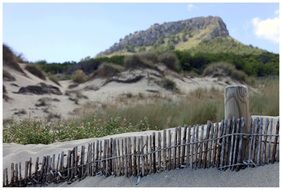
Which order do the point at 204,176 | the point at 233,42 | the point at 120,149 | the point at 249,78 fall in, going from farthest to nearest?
the point at 233,42 → the point at 249,78 → the point at 120,149 → the point at 204,176

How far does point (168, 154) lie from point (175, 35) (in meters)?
47.9

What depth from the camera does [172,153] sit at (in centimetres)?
466

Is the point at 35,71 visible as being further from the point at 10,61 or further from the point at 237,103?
the point at 237,103

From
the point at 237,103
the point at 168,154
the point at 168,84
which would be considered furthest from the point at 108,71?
the point at 237,103

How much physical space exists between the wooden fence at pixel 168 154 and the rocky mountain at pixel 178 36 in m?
39.7

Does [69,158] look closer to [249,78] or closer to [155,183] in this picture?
[155,183]

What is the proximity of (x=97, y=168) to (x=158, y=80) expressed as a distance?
16.0m

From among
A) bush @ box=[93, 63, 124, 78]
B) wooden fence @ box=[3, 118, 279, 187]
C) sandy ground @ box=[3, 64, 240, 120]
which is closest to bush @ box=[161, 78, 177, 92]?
sandy ground @ box=[3, 64, 240, 120]

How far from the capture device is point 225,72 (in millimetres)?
23547

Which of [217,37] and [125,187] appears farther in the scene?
[217,37]

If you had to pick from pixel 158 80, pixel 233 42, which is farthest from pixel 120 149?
pixel 233 42

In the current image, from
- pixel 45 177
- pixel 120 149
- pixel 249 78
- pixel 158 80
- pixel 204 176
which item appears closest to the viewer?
pixel 204 176

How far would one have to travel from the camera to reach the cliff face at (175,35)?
48438 mm

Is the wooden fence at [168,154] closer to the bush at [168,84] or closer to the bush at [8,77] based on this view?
the bush at [8,77]
